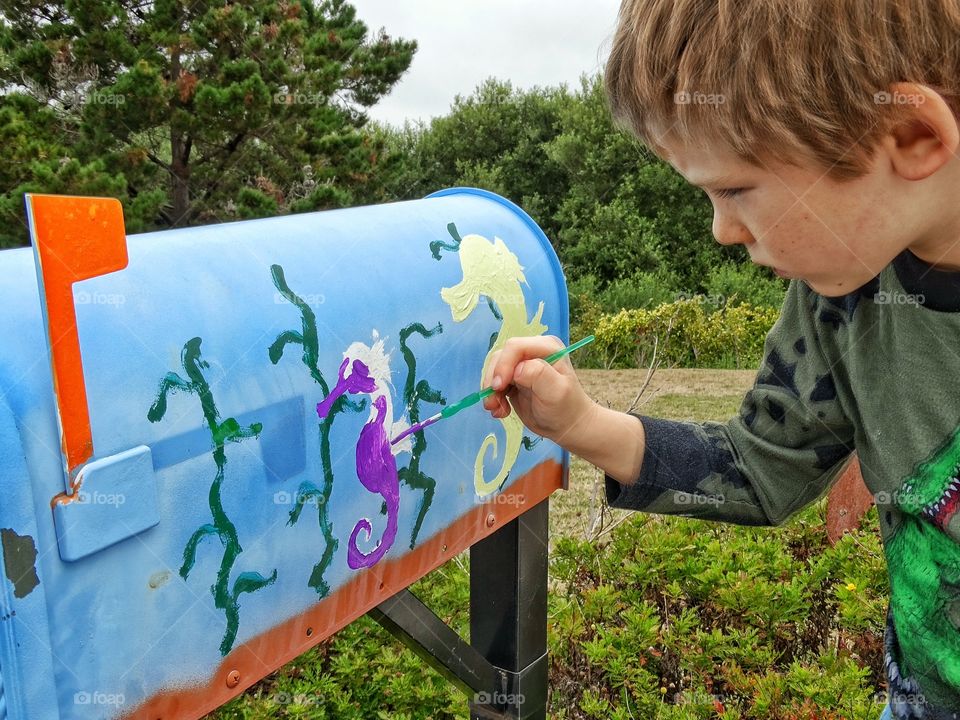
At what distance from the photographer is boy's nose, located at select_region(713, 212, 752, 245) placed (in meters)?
0.98

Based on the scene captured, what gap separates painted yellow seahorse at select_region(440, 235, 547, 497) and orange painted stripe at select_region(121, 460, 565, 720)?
0.26 ft

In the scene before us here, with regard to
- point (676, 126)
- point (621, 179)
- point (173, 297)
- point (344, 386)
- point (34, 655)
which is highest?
point (676, 126)

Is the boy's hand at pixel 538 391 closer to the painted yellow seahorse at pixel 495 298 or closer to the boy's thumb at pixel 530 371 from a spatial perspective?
the boy's thumb at pixel 530 371

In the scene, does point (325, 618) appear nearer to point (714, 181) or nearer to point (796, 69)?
point (714, 181)

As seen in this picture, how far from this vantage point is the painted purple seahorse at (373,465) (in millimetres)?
1265

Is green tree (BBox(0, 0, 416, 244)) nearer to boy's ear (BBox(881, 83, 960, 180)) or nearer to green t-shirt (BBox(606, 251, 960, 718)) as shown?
green t-shirt (BBox(606, 251, 960, 718))

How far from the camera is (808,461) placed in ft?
3.84

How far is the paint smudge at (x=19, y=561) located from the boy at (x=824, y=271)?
57 cm

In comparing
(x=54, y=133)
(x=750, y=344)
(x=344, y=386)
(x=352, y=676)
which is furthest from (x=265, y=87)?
(x=344, y=386)

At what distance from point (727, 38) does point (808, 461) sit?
1.90 ft

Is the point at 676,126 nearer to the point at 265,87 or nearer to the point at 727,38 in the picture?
the point at 727,38

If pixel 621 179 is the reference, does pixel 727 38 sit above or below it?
above

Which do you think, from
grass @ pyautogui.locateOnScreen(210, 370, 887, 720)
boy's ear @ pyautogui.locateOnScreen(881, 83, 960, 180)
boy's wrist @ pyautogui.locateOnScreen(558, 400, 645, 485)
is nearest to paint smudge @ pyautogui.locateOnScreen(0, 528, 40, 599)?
boy's wrist @ pyautogui.locateOnScreen(558, 400, 645, 485)

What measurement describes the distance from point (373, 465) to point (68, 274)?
557 mm
